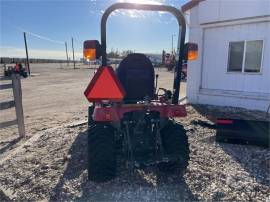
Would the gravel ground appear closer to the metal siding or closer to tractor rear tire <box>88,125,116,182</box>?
tractor rear tire <box>88,125,116,182</box>

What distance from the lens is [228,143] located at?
16.1 feet

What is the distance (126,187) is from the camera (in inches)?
133

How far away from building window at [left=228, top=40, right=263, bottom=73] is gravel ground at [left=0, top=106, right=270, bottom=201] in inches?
160

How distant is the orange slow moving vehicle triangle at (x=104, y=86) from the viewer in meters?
3.18

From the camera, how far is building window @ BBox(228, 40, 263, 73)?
25.5 feet

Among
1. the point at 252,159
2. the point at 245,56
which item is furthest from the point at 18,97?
the point at 245,56

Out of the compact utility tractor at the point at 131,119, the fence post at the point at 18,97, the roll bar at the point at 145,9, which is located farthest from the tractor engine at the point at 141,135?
the fence post at the point at 18,97

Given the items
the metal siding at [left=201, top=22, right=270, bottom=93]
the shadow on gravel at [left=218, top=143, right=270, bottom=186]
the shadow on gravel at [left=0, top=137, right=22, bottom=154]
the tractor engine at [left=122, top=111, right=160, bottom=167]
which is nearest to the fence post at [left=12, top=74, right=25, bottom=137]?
the shadow on gravel at [left=0, top=137, right=22, bottom=154]

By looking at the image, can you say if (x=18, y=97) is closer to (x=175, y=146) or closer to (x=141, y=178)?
(x=141, y=178)

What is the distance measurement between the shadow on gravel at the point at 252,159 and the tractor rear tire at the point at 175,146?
1.06 metres

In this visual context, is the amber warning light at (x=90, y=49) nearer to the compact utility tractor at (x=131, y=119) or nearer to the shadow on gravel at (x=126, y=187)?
the compact utility tractor at (x=131, y=119)

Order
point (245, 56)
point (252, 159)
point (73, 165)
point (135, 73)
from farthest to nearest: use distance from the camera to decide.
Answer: point (245, 56)
point (252, 159)
point (73, 165)
point (135, 73)

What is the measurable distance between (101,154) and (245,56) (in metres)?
6.48

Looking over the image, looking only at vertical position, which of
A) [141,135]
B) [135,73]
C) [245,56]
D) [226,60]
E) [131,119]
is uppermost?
[245,56]
